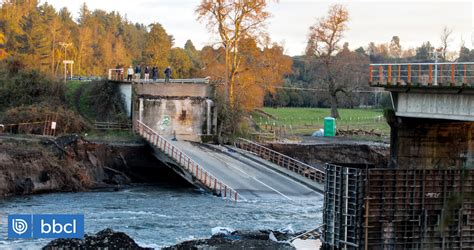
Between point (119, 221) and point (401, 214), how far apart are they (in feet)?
43.9

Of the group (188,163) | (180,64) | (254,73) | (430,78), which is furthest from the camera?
(180,64)

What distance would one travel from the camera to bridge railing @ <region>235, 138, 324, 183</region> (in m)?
49.9

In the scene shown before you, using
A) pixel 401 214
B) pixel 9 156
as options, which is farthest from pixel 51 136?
pixel 401 214

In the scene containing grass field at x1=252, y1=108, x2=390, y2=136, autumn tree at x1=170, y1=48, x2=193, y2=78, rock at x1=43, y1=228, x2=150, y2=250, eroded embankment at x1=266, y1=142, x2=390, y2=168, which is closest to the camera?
rock at x1=43, y1=228, x2=150, y2=250

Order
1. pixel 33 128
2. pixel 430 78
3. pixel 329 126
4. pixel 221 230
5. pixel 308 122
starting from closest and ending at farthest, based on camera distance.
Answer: pixel 430 78 < pixel 221 230 < pixel 33 128 < pixel 329 126 < pixel 308 122

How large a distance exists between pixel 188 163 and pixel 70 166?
7054 mm

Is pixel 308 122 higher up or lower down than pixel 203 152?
higher up

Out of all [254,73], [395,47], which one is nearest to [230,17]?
[254,73]

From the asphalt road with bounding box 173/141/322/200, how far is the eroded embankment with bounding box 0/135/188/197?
287 centimetres

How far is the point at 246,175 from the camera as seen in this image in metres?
47.0

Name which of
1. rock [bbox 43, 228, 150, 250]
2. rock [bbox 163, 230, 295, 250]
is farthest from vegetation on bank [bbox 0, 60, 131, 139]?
rock [bbox 43, 228, 150, 250]

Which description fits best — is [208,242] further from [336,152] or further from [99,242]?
[336,152]

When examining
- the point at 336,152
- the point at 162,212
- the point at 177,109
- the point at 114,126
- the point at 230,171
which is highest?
the point at 177,109

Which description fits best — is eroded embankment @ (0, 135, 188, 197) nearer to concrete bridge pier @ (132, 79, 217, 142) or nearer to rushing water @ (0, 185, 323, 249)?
rushing water @ (0, 185, 323, 249)
